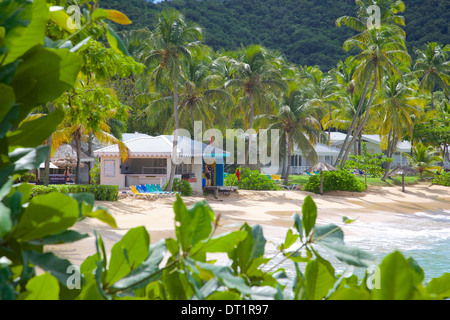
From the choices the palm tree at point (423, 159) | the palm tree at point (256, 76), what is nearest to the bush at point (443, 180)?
the palm tree at point (423, 159)

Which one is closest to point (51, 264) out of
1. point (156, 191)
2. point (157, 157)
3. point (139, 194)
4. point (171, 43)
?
point (139, 194)

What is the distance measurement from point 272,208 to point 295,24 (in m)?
48.2

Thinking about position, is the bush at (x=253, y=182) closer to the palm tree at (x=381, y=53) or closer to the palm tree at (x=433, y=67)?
the palm tree at (x=381, y=53)

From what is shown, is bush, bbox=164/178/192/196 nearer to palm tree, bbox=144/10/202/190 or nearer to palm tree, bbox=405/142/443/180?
palm tree, bbox=144/10/202/190

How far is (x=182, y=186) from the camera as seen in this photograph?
2070 cm

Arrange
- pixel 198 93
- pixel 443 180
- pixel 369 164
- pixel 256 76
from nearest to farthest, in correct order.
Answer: pixel 256 76 → pixel 198 93 → pixel 369 164 → pixel 443 180

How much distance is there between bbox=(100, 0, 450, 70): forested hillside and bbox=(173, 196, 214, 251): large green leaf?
1908 inches

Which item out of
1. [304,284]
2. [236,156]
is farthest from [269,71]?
[304,284]

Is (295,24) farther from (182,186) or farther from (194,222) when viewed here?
(194,222)
